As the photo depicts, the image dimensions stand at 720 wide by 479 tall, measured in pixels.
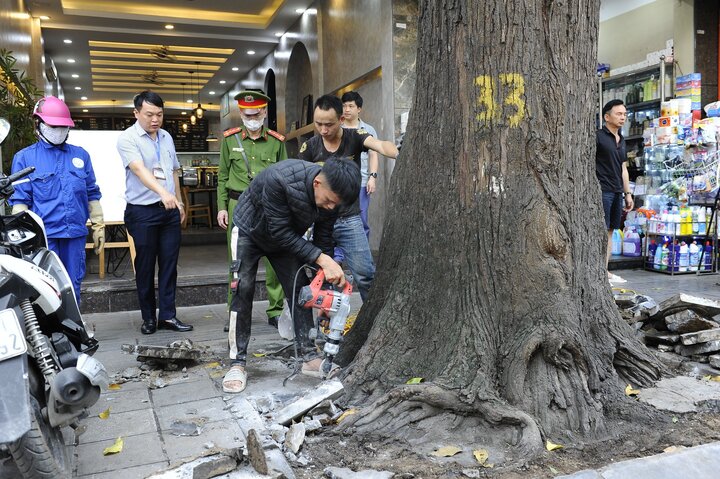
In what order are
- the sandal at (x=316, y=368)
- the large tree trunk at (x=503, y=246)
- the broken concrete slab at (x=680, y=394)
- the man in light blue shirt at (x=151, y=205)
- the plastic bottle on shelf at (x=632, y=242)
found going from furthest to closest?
the plastic bottle on shelf at (x=632, y=242) < the man in light blue shirt at (x=151, y=205) < the sandal at (x=316, y=368) < the broken concrete slab at (x=680, y=394) < the large tree trunk at (x=503, y=246)

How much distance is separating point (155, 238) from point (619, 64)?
28.5ft

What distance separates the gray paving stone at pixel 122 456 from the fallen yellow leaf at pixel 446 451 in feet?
4.35

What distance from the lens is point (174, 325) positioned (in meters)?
5.67

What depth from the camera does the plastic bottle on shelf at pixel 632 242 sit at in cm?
927

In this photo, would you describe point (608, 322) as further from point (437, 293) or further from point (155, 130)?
point (155, 130)

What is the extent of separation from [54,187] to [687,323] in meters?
4.97

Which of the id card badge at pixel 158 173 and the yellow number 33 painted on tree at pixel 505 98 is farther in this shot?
the id card badge at pixel 158 173

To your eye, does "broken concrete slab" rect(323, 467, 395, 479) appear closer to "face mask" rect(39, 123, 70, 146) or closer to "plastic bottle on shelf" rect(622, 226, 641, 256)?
"face mask" rect(39, 123, 70, 146)

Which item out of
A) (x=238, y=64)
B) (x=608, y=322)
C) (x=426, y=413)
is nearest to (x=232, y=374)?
(x=426, y=413)

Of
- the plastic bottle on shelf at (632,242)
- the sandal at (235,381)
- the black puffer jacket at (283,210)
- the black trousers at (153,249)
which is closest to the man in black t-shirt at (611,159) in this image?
the plastic bottle on shelf at (632,242)

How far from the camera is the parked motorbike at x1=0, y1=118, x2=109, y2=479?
229 cm

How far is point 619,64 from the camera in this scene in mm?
10562

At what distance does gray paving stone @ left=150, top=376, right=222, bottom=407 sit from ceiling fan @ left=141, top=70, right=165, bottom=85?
56.3ft

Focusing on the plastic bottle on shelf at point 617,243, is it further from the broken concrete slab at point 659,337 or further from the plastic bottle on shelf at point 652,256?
the broken concrete slab at point 659,337
